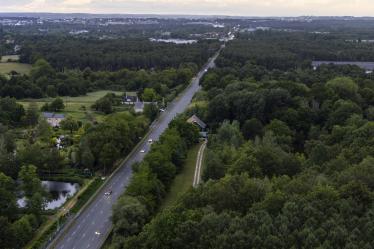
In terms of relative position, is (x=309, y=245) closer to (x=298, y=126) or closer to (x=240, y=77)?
(x=298, y=126)

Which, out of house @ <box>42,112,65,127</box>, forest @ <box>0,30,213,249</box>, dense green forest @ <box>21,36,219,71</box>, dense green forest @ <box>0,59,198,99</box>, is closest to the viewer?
forest @ <box>0,30,213,249</box>

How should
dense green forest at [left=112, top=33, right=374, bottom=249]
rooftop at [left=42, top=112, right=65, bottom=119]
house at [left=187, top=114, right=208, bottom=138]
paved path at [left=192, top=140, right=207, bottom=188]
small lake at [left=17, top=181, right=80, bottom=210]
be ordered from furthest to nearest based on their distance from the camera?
rooftop at [left=42, top=112, right=65, bottom=119], house at [left=187, top=114, right=208, bottom=138], paved path at [left=192, top=140, right=207, bottom=188], small lake at [left=17, top=181, right=80, bottom=210], dense green forest at [left=112, top=33, right=374, bottom=249]

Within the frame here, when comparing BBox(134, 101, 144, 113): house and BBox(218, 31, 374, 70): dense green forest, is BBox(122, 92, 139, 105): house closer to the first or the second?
BBox(134, 101, 144, 113): house

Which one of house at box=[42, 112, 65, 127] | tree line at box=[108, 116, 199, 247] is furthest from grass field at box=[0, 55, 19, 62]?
tree line at box=[108, 116, 199, 247]

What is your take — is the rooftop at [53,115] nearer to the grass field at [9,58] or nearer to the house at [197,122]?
the house at [197,122]

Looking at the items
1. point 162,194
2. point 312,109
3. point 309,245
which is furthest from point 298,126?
point 309,245

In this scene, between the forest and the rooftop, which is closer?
the forest

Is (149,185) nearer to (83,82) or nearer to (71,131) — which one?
(71,131)
